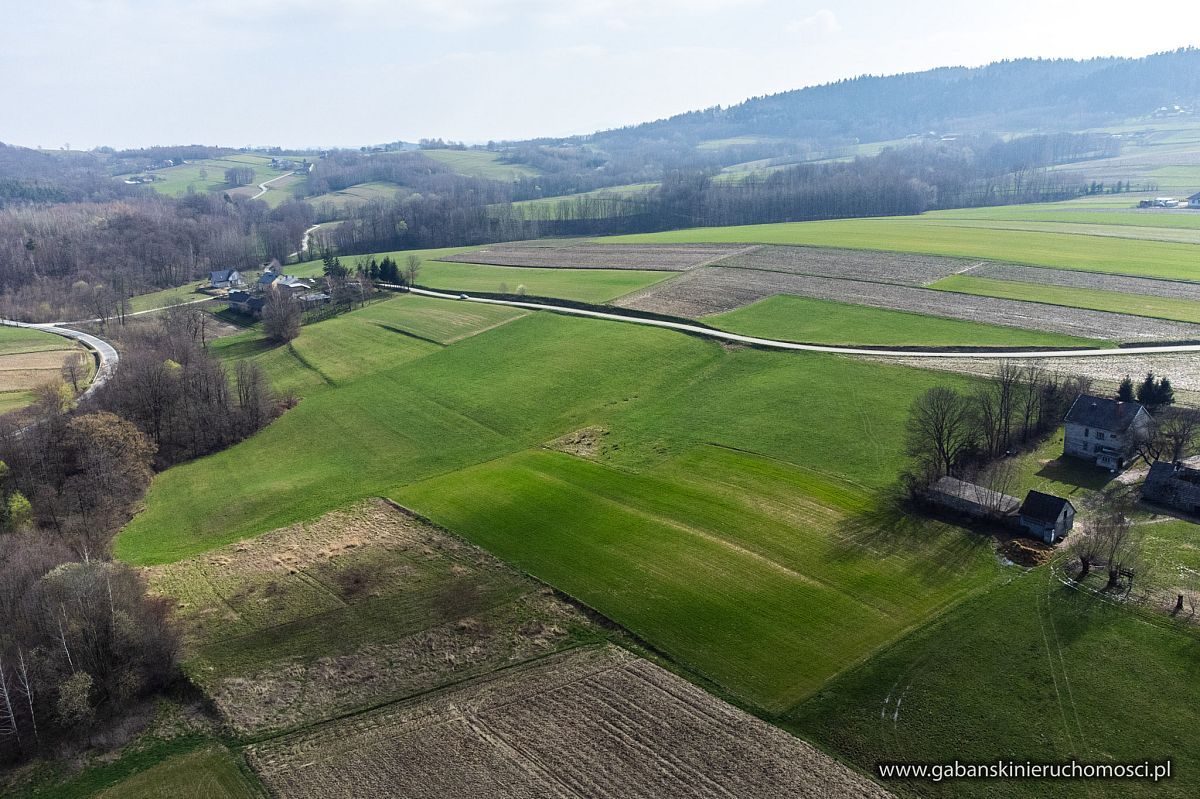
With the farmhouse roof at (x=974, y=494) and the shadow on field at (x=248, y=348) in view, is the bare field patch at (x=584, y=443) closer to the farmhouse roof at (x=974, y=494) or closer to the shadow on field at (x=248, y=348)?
the farmhouse roof at (x=974, y=494)

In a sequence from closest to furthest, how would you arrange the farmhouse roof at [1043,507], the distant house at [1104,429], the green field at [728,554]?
the green field at [728,554]
the farmhouse roof at [1043,507]
the distant house at [1104,429]

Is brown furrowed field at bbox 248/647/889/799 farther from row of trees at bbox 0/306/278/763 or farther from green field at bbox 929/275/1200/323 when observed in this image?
green field at bbox 929/275/1200/323

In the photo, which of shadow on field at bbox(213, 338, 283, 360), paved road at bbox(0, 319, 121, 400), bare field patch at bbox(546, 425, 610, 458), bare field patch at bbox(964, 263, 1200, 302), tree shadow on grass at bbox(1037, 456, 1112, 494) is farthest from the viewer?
shadow on field at bbox(213, 338, 283, 360)

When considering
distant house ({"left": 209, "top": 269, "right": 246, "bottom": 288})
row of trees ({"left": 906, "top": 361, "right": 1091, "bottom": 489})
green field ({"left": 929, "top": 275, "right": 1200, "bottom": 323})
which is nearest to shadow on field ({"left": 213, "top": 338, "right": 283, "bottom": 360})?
distant house ({"left": 209, "top": 269, "right": 246, "bottom": 288})

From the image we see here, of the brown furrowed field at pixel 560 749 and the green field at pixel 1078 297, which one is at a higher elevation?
the green field at pixel 1078 297

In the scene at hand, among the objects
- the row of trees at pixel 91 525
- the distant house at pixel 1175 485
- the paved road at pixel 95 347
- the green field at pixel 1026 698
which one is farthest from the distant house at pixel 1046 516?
the paved road at pixel 95 347

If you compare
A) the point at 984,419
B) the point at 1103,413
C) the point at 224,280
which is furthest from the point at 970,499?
the point at 224,280
